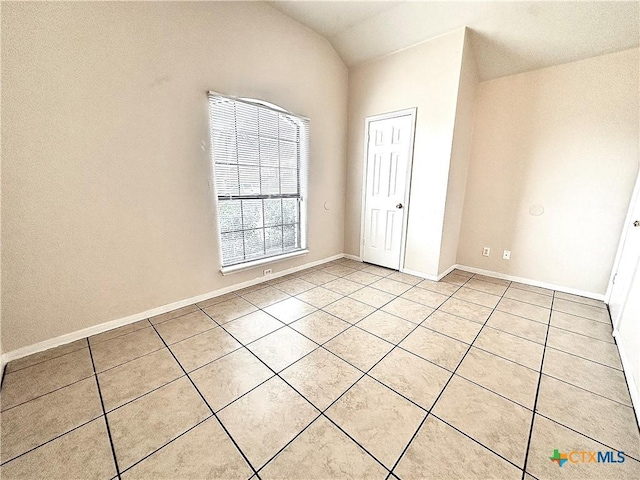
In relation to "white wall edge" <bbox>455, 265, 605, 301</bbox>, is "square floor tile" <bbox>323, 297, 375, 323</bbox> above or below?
below

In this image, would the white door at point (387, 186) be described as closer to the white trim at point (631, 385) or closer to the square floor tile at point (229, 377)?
the white trim at point (631, 385)

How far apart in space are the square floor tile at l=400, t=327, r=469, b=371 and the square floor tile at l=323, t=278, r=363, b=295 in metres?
0.94

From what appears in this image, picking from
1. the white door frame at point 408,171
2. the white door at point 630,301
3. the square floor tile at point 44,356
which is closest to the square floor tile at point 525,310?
the white door at point 630,301

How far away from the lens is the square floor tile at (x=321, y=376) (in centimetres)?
146

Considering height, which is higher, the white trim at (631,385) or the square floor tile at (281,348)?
the white trim at (631,385)

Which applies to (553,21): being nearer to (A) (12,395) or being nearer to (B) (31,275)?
(B) (31,275)

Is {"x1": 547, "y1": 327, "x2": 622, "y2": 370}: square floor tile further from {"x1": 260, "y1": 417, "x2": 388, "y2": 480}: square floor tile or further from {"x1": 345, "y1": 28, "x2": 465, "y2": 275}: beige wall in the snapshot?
{"x1": 260, "y1": 417, "x2": 388, "y2": 480}: square floor tile

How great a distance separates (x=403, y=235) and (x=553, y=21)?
2.42 metres

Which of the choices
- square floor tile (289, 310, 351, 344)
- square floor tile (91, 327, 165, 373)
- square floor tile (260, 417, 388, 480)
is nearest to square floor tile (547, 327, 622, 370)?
square floor tile (289, 310, 351, 344)

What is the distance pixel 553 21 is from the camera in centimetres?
226

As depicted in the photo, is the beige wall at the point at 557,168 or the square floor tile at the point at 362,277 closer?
the beige wall at the point at 557,168

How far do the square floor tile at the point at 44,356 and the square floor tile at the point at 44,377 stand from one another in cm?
4

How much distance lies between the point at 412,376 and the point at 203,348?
1.49 m

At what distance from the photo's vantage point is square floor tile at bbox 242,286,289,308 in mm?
2605
